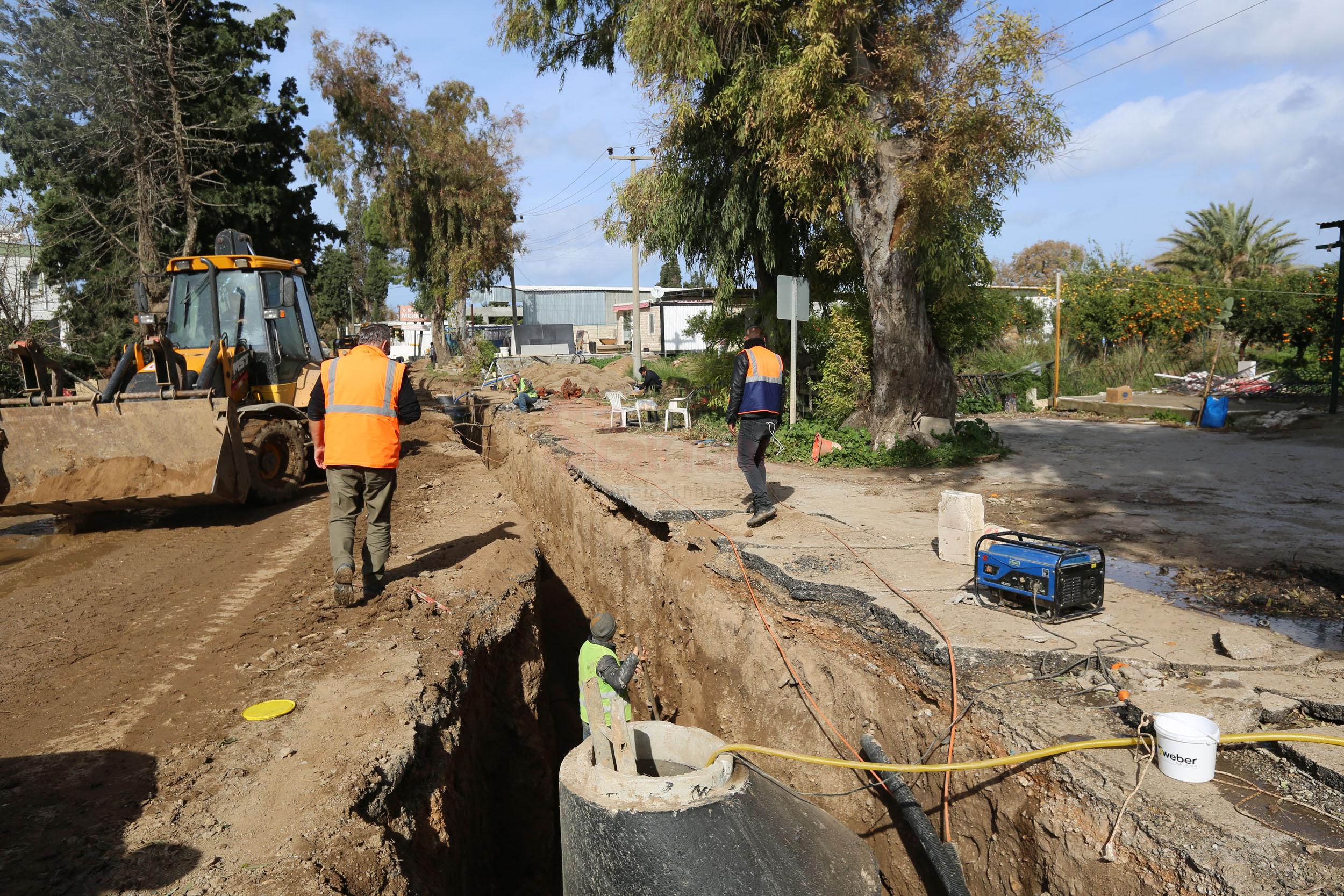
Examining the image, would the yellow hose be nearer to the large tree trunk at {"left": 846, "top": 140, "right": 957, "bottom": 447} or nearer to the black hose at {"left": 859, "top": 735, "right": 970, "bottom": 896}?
the black hose at {"left": 859, "top": 735, "right": 970, "bottom": 896}


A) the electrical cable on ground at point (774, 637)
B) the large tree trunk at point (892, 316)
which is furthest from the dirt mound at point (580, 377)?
the electrical cable on ground at point (774, 637)

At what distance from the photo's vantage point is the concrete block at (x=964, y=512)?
573cm

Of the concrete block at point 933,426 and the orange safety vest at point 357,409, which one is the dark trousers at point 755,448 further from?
the concrete block at point 933,426

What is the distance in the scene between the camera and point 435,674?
4.93m

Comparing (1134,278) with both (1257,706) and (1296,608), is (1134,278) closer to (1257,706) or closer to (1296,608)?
(1296,608)

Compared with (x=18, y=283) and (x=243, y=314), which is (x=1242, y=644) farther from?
(x=18, y=283)

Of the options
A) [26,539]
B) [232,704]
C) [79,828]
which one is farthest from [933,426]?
[26,539]

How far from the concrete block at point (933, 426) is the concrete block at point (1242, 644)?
6.58 metres

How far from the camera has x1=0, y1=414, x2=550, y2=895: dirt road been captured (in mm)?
3246

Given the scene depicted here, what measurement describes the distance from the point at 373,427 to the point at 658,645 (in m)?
3.15

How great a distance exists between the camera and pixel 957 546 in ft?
19.2

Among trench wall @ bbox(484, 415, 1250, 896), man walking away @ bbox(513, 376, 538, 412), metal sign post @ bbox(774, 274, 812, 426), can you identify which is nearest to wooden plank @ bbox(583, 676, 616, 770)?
trench wall @ bbox(484, 415, 1250, 896)

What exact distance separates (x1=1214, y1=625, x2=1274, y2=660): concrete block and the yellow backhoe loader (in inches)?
324

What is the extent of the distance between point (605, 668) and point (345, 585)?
8.91 feet
